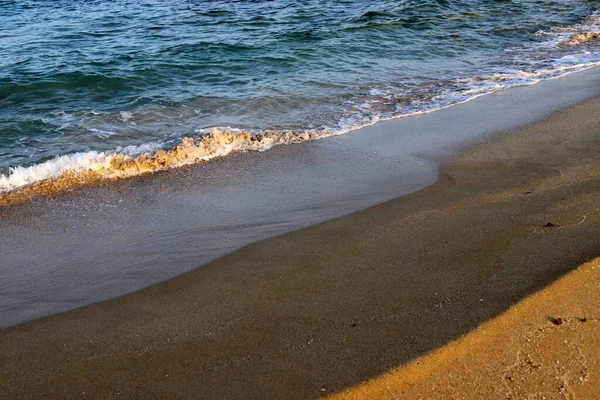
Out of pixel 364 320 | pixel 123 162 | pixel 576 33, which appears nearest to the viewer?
pixel 364 320

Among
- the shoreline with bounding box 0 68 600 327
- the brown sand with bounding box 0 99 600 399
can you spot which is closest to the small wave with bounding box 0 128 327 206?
the shoreline with bounding box 0 68 600 327

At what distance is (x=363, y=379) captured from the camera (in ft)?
9.49

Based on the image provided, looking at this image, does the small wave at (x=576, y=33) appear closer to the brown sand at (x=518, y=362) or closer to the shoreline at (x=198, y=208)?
the shoreline at (x=198, y=208)

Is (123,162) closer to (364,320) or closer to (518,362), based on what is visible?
(364,320)

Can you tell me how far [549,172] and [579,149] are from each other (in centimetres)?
77

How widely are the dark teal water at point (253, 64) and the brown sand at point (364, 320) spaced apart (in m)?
3.04

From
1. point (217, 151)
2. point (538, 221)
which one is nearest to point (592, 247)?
point (538, 221)

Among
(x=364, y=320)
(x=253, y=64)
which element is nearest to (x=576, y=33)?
(x=253, y=64)

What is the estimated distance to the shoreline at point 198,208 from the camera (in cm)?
425

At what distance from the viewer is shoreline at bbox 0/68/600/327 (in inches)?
167

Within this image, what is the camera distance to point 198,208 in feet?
17.3

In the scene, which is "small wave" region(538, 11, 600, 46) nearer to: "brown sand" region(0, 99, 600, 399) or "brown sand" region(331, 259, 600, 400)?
"brown sand" region(0, 99, 600, 399)

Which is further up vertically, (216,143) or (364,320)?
(364,320)

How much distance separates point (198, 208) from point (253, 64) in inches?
217
